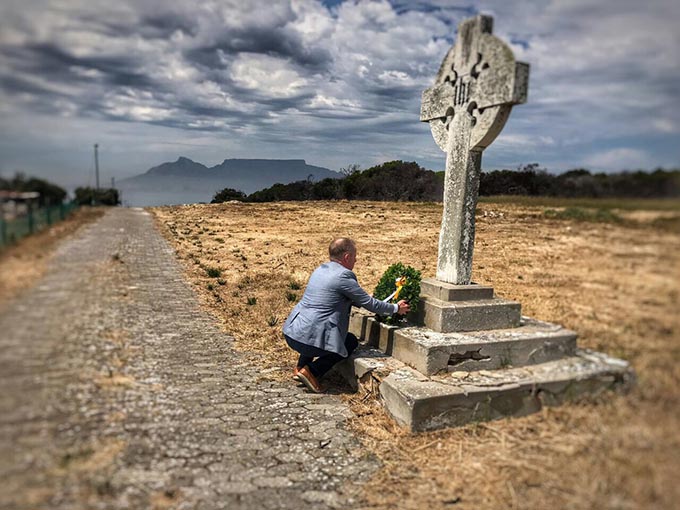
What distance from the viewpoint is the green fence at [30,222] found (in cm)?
170

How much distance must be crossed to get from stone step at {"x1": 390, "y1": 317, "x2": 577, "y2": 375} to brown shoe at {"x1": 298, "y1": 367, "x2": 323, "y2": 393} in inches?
39.3

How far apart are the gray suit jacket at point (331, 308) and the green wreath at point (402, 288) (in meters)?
0.34

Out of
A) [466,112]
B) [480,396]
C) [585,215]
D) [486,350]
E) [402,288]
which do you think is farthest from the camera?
[402,288]

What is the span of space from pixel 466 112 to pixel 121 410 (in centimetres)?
428

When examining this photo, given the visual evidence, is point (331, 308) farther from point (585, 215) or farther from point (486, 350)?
point (585, 215)

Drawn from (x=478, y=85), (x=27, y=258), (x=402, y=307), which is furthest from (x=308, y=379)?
(x=27, y=258)

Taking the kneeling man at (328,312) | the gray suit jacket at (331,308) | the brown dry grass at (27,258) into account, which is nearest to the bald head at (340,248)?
the kneeling man at (328,312)

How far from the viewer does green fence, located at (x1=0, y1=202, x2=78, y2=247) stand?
170 cm

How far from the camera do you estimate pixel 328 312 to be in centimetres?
495

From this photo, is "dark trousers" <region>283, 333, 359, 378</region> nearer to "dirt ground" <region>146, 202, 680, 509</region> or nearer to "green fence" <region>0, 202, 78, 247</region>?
"dirt ground" <region>146, 202, 680, 509</region>

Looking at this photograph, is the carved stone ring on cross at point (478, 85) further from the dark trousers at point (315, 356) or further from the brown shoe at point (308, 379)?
the brown shoe at point (308, 379)

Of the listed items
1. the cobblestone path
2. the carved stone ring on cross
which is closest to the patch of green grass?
the carved stone ring on cross

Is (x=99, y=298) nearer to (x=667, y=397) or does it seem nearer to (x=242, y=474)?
(x=242, y=474)

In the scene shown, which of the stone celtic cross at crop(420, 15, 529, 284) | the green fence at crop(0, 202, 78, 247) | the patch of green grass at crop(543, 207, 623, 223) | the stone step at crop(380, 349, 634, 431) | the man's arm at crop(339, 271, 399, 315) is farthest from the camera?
the man's arm at crop(339, 271, 399, 315)
